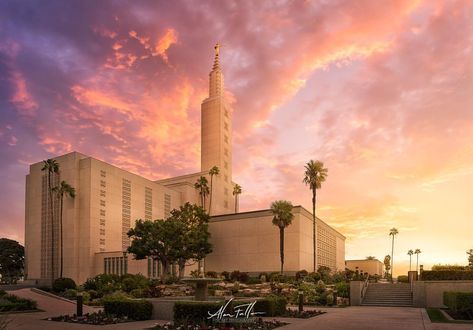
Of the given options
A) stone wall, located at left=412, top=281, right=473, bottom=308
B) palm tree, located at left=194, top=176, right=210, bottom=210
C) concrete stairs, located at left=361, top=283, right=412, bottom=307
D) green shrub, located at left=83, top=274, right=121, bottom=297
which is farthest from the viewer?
palm tree, located at left=194, top=176, right=210, bottom=210

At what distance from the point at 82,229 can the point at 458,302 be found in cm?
5751

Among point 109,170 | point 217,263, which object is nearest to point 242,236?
point 217,263

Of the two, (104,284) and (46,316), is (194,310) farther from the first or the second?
(104,284)

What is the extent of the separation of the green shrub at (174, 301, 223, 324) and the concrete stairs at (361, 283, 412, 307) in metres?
22.5

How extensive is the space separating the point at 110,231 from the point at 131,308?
169ft

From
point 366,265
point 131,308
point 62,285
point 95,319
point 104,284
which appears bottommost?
point 366,265

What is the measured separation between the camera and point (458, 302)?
26844 millimetres

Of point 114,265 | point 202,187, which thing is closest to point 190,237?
point 114,265

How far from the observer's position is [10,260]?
108125mm

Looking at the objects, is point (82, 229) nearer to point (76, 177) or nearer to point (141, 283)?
point (76, 177)

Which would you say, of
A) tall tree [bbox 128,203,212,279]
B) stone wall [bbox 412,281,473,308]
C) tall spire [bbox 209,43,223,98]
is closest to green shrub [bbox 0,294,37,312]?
stone wall [bbox 412,281,473,308]

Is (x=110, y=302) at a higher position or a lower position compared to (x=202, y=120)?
lower

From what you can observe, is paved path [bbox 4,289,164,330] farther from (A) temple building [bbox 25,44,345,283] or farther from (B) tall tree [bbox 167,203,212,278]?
(A) temple building [bbox 25,44,345,283]

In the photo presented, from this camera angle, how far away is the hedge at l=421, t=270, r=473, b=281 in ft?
123
